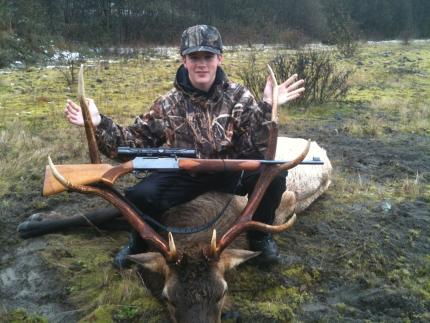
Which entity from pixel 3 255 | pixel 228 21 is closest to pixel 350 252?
pixel 3 255

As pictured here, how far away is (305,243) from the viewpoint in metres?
4.50

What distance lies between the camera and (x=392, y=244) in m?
4.45

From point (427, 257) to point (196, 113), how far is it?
7.56 ft

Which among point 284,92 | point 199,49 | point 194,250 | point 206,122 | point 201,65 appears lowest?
point 194,250

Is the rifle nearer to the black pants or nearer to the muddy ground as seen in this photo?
the black pants

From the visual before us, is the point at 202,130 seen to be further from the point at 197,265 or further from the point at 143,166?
the point at 197,265

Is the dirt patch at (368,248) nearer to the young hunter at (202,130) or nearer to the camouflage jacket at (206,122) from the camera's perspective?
the young hunter at (202,130)

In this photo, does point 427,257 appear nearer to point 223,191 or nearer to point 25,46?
point 223,191

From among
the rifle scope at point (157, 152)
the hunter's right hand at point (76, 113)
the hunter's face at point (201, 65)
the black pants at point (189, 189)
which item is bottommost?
the black pants at point (189, 189)

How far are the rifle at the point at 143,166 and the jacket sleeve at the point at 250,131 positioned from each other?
1.62 feet

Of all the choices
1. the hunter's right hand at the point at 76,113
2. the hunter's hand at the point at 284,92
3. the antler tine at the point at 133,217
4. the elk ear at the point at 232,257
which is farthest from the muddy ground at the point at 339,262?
the hunter's hand at the point at 284,92

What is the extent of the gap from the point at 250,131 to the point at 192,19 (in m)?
30.2

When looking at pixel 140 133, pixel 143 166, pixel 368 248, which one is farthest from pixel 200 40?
pixel 368 248

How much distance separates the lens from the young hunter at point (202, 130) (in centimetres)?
396
